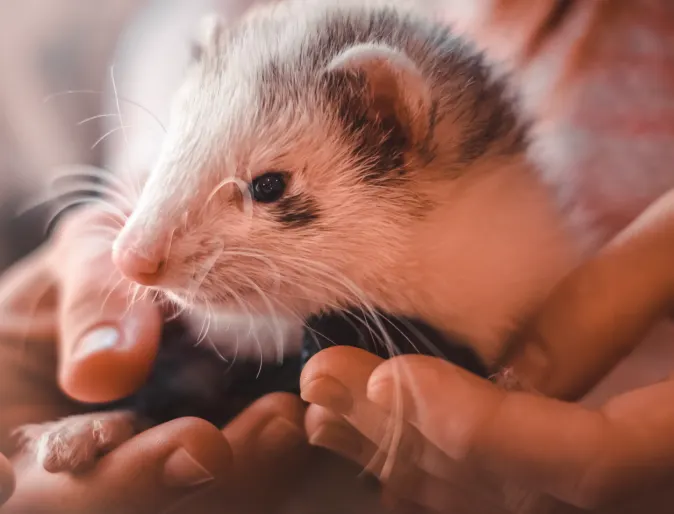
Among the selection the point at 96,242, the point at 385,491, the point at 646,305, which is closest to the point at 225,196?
the point at 96,242

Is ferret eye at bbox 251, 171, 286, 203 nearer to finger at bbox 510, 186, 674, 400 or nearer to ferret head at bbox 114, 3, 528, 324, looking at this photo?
ferret head at bbox 114, 3, 528, 324

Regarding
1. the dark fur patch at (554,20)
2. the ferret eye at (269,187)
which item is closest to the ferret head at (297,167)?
the ferret eye at (269,187)

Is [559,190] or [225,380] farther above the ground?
[559,190]

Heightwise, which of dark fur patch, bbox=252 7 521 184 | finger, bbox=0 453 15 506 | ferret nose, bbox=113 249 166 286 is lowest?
finger, bbox=0 453 15 506

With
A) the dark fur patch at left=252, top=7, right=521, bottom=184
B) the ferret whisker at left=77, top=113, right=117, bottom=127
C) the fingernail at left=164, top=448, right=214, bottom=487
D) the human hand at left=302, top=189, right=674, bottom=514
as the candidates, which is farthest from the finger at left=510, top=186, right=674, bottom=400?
the ferret whisker at left=77, top=113, right=117, bottom=127

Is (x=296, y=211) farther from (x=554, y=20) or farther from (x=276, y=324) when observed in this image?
(x=554, y=20)

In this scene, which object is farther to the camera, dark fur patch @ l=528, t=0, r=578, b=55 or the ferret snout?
dark fur patch @ l=528, t=0, r=578, b=55

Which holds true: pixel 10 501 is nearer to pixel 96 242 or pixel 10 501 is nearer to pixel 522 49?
pixel 96 242
